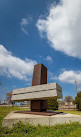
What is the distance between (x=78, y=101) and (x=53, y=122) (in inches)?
822

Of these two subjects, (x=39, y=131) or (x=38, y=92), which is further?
(x=38, y=92)

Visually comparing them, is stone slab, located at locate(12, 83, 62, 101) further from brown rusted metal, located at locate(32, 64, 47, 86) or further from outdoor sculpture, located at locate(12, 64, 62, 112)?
brown rusted metal, located at locate(32, 64, 47, 86)

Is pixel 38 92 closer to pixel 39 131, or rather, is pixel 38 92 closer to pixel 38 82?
pixel 38 82

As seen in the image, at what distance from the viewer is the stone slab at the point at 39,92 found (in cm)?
691

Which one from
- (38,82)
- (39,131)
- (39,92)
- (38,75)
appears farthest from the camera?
(38,75)

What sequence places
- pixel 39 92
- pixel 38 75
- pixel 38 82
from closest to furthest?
1. pixel 39 92
2. pixel 38 82
3. pixel 38 75

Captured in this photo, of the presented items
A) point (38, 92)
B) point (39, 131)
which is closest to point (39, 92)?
point (38, 92)

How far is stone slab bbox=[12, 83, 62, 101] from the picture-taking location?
6.91 meters

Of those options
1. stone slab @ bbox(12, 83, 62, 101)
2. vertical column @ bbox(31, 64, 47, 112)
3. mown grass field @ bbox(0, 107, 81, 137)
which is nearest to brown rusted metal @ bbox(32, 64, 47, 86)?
vertical column @ bbox(31, 64, 47, 112)

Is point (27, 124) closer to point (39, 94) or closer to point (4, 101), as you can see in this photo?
point (39, 94)

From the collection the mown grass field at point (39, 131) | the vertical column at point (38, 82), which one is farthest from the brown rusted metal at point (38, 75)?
the mown grass field at point (39, 131)

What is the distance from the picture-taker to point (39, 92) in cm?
750

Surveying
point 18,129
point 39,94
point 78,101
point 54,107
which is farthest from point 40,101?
point 78,101

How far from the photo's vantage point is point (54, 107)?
2050cm
